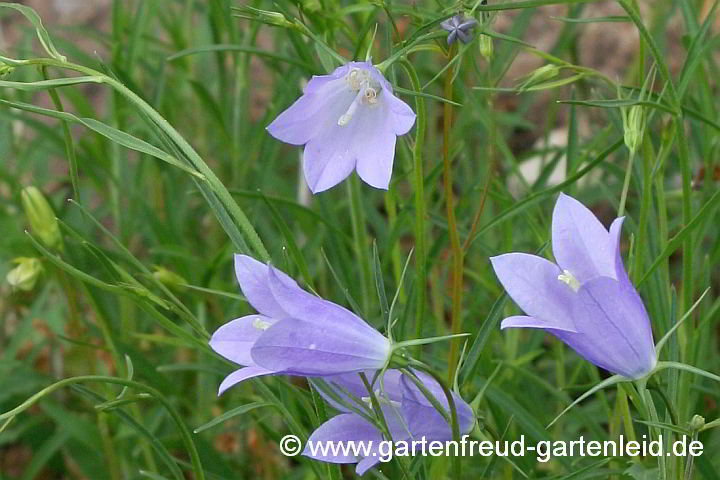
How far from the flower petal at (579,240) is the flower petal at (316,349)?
0.18 meters

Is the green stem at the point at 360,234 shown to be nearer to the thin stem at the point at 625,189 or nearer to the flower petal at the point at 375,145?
the flower petal at the point at 375,145

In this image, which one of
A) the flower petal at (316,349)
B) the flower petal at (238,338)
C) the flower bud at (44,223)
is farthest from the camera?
the flower bud at (44,223)

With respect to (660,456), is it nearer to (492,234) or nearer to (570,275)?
(570,275)

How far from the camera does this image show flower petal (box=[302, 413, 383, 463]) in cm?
91

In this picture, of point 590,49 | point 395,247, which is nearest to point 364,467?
point 395,247

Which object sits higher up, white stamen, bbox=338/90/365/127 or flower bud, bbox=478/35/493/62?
flower bud, bbox=478/35/493/62

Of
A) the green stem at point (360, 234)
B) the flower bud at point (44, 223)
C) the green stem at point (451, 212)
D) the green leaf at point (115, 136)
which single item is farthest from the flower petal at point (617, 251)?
the flower bud at point (44, 223)

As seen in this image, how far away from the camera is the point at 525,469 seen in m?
1.20

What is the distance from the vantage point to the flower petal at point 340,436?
913mm

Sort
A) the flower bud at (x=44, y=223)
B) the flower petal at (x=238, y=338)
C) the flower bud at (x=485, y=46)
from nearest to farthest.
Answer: the flower petal at (x=238, y=338)
the flower bud at (x=485, y=46)
the flower bud at (x=44, y=223)

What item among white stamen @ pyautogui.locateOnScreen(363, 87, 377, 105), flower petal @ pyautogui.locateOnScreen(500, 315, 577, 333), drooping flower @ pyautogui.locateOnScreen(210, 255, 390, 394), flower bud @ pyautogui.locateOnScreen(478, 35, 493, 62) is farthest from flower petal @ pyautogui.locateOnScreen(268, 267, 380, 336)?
flower bud @ pyautogui.locateOnScreen(478, 35, 493, 62)

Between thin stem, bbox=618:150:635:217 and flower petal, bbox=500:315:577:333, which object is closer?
flower petal, bbox=500:315:577:333

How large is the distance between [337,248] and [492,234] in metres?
0.49

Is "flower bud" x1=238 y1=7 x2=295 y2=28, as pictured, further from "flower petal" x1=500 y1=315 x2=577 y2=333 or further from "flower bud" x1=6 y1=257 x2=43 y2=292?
"flower bud" x1=6 y1=257 x2=43 y2=292
